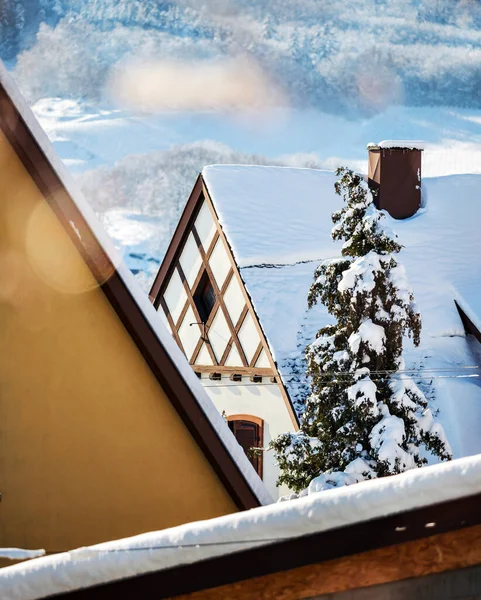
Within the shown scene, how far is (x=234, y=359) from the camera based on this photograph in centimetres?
1530

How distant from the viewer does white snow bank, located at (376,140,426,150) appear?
699 inches

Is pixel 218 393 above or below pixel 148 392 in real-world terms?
below

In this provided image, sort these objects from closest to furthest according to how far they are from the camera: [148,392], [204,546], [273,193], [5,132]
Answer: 1. [204,546]
2. [5,132]
3. [148,392]
4. [273,193]

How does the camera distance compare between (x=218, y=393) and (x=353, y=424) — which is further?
(x=218, y=393)

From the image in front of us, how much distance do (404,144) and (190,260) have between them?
4.55m

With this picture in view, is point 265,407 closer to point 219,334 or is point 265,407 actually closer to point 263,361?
point 263,361

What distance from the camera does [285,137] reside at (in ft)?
194

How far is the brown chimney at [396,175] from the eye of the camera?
17891 mm

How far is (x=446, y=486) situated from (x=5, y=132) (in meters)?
3.39

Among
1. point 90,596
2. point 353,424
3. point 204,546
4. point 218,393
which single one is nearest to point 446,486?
point 204,546

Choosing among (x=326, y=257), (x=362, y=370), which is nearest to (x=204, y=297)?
(x=326, y=257)

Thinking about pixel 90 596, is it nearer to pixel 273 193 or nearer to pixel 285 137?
pixel 273 193

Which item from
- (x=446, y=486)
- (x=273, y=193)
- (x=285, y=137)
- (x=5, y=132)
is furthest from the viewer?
(x=285, y=137)

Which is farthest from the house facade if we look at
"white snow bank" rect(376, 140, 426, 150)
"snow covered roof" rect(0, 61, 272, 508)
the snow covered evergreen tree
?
"snow covered roof" rect(0, 61, 272, 508)
